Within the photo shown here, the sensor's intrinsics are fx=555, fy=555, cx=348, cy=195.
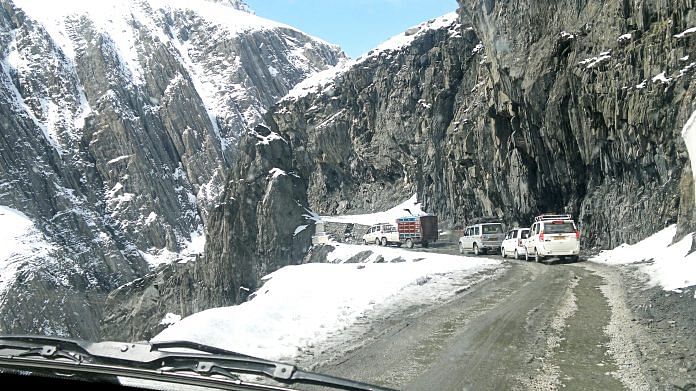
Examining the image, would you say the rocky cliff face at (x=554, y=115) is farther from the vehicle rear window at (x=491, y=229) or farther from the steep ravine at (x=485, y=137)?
the vehicle rear window at (x=491, y=229)

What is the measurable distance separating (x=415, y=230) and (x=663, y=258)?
27.9m

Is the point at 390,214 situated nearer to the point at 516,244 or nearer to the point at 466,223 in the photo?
the point at 466,223

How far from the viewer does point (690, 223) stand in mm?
19266

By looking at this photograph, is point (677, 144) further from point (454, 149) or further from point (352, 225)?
point (352, 225)

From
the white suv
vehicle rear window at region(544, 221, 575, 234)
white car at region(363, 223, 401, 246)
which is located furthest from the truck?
vehicle rear window at region(544, 221, 575, 234)

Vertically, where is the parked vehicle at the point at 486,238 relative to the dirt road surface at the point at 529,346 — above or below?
above

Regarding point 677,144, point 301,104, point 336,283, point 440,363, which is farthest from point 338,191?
point 440,363

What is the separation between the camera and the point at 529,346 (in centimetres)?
813

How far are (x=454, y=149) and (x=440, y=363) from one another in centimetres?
5073

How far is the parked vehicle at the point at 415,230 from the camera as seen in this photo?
45969 mm

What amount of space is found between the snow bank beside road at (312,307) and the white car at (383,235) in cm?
2895

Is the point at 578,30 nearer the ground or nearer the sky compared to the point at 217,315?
nearer the sky

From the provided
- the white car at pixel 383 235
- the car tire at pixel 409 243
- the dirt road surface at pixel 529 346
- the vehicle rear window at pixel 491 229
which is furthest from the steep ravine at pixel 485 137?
the dirt road surface at pixel 529 346

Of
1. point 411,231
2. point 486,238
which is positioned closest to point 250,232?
point 411,231
